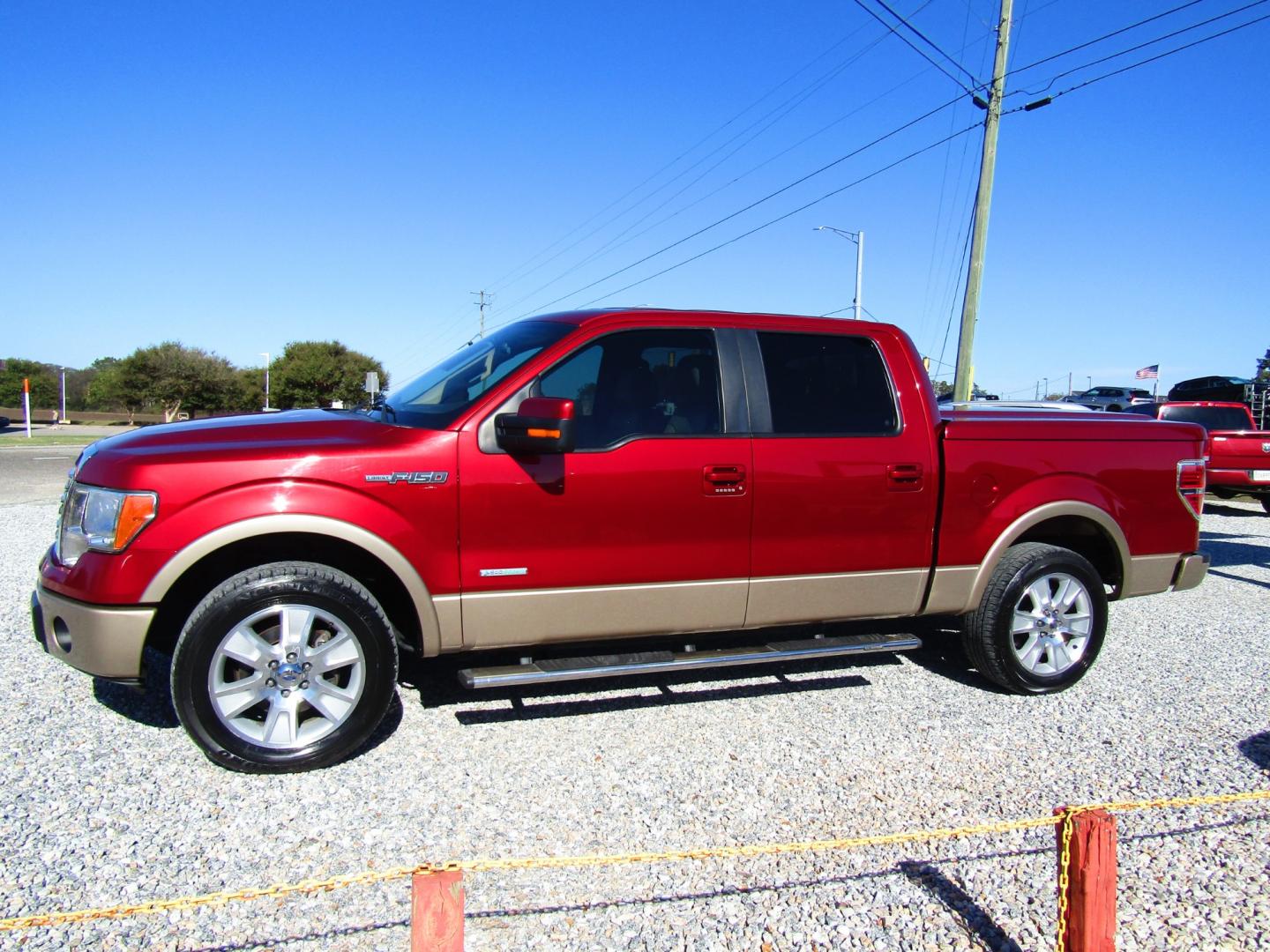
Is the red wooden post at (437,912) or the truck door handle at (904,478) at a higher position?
the truck door handle at (904,478)

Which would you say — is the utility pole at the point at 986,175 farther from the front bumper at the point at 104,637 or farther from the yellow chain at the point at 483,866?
the front bumper at the point at 104,637

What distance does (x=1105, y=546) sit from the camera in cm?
522

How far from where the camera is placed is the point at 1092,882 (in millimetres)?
2268

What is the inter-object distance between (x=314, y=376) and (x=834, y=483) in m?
70.3

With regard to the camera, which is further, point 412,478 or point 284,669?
point 412,478

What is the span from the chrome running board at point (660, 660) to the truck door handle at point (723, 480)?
2.52 feet

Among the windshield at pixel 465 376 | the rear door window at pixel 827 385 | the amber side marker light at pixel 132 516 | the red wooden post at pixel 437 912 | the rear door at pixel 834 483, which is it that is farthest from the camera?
the rear door window at pixel 827 385

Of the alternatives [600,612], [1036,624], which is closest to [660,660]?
[600,612]

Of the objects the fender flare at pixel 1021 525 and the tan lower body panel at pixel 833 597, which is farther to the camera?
the fender flare at pixel 1021 525

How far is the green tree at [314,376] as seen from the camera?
6944 centimetres

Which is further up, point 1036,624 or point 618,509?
point 618,509

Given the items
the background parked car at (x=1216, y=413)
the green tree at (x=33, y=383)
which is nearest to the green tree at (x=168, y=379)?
the green tree at (x=33, y=383)

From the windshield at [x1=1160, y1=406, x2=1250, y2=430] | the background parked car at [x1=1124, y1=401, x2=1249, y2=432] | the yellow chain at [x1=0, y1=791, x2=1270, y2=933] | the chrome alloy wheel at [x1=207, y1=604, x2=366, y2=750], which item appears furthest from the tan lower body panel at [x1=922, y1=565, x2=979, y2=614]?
the windshield at [x1=1160, y1=406, x2=1250, y2=430]

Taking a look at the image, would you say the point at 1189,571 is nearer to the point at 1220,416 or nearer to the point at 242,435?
the point at 242,435
